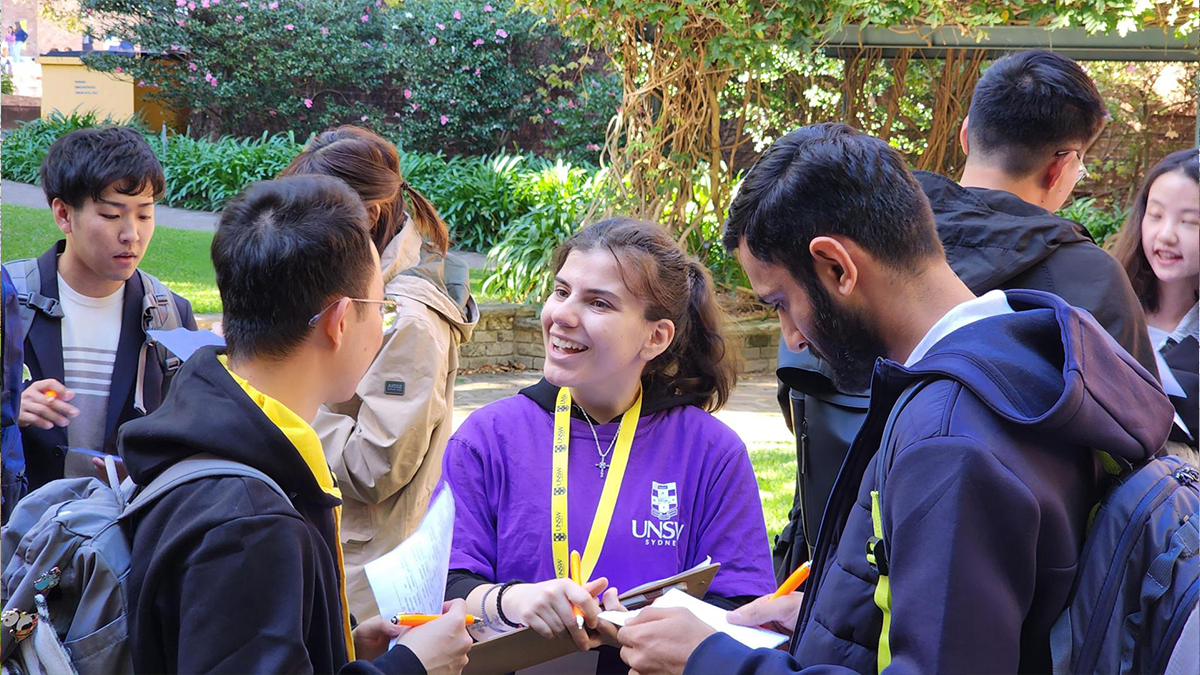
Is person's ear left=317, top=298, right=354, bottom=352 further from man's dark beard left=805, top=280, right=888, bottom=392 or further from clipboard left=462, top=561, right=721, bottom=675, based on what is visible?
man's dark beard left=805, top=280, right=888, bottom=392

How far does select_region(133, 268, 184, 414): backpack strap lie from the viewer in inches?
131

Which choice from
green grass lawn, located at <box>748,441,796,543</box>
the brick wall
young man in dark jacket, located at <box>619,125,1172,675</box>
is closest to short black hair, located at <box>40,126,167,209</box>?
young man in dark jacket, located at <box>619,125,1172,675</box>

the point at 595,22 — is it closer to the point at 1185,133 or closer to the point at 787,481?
the point at 787,481

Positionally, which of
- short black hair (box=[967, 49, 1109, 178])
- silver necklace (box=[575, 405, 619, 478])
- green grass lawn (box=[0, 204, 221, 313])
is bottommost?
green grass lawn (box=[0, 204, 221, 313])

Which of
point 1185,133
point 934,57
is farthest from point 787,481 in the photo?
point 1185,133

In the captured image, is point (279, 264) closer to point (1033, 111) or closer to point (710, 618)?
point (710, 618)

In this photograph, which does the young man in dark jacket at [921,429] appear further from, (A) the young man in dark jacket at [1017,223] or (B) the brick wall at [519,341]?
(B) the brick wall at [519,341]

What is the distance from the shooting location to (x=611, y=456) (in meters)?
2.66

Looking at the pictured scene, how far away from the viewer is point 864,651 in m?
1.46

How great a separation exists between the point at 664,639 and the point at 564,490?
796mm

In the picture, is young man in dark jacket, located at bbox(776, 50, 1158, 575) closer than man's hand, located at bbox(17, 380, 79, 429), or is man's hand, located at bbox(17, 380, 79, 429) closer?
young man in dark jacket, located at bbox(776, 50, 1158, 575)

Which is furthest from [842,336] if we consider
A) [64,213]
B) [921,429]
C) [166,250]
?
→ [166,250]

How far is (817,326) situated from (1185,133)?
13973 millimetres

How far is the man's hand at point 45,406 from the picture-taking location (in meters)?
2.94
